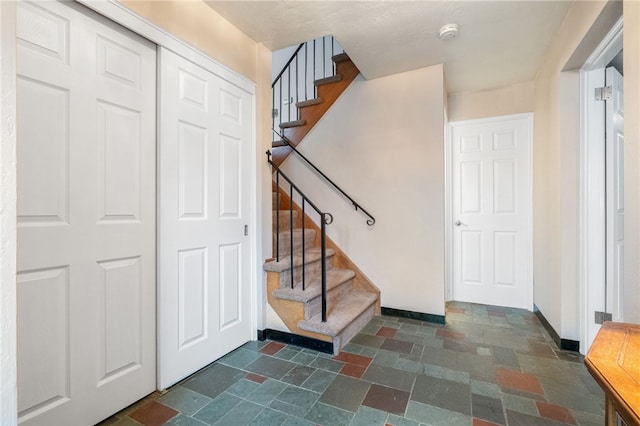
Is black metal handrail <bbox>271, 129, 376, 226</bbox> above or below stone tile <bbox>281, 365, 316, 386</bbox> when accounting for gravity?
above

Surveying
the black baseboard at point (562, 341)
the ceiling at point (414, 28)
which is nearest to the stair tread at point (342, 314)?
the black baseboard at point (562, 341)

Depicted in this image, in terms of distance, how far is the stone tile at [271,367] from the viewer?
1.89 metres

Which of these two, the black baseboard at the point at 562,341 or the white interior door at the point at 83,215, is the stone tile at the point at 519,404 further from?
the white interior door at the point at 83,215

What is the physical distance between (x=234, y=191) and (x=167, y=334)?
1.03 m

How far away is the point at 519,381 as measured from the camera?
5.87 ft

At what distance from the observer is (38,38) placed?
1.23m

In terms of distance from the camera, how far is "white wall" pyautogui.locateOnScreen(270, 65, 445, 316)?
9.02 feet

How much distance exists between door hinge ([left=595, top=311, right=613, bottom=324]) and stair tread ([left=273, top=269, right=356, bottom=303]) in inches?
73.5

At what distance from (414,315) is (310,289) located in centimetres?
116

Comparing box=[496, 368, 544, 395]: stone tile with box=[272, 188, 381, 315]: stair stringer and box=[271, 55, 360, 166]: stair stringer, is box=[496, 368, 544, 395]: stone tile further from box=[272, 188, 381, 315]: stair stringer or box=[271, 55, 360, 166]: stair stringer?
box=[271, 55, 360, 166]: stair stringer

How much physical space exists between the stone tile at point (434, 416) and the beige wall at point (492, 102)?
9.88ft

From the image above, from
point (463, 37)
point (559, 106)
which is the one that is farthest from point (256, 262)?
point (559, 106)

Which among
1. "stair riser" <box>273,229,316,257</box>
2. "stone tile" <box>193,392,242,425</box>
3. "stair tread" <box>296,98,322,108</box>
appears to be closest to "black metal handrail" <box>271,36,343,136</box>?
"stair tread" <box>296,98,322,108</box>

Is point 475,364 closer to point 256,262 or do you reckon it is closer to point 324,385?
point 324,385
